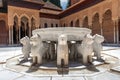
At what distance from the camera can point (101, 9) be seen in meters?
17.6

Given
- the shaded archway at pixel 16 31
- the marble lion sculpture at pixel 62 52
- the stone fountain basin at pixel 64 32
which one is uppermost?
the shaded archway at pixel 16 31

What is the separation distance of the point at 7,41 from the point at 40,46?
17.4m

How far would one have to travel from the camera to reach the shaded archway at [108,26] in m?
17.4

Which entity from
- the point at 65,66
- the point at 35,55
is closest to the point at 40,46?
the point at 35,55

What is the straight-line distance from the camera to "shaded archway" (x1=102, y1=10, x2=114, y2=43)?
17362 mm

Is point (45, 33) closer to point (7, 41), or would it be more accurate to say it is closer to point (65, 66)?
point (65, 66)

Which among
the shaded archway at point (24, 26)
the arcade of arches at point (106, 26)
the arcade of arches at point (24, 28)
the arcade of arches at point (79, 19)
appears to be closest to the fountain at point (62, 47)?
the arcade of arches at point (79, 19)

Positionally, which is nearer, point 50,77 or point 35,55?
point 50,77

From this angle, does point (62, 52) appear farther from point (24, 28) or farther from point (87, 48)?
point (24, 28)

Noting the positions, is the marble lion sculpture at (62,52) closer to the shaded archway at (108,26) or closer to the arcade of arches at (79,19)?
the arcade of arches at (79,19)

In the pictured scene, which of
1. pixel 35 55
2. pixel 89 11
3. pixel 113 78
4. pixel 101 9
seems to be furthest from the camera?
pixel 89 11

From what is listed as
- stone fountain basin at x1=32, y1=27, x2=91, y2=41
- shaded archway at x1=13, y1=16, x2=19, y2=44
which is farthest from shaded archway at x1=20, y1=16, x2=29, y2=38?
stone fountain basin at x1=32, y1=27, x2=91, y2=41

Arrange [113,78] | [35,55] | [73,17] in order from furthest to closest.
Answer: [73,17]
[35,55]
[113,78]

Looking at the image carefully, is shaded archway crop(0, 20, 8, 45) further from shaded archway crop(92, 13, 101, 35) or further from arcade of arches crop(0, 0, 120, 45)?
shaded archway crop(92, 13, 101, 35)
